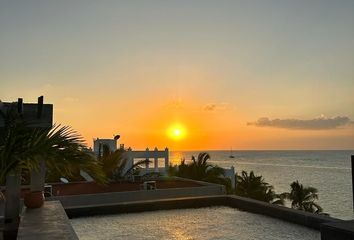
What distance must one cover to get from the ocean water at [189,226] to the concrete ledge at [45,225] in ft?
7.84

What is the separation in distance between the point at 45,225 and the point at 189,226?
17.3ft

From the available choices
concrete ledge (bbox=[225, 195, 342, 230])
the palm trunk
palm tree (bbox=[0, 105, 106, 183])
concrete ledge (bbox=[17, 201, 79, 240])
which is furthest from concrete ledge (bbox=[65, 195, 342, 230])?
palm tree (bbox=[0, 105, 106, 183])

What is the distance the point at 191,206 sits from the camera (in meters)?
13.7

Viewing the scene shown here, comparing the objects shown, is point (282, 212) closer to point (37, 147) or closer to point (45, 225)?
point (45, 225)

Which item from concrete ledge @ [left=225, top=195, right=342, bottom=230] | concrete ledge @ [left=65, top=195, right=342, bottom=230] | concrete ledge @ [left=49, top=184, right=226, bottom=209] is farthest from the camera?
concrete ledge @ [left=49, top=184, right=226, bottom=209]

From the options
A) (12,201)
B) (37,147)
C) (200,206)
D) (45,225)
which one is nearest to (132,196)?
(200,206)

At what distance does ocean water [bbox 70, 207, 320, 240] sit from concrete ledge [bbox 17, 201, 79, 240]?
2.39 m

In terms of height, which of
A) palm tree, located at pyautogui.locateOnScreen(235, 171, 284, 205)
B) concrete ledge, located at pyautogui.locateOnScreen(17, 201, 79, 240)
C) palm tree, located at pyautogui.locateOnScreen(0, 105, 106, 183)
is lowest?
palm tree, located at pyautogui.locateOnScreen(235, 171, 284, 205)

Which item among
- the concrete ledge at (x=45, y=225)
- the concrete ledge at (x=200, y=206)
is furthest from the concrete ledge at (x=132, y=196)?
the concrete ledge at (x=45, y=225)

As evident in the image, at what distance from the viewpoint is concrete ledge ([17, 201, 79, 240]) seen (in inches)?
207

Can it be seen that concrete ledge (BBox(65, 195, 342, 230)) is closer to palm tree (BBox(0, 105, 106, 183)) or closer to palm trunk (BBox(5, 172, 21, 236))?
palm trunk (BBox(5, 172, 21, 236))

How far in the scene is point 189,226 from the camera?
10430mm

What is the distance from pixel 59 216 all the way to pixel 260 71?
1160cm

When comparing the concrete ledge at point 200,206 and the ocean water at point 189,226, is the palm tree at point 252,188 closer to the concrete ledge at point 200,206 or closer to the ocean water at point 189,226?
the concrete ledge at point 200,206
